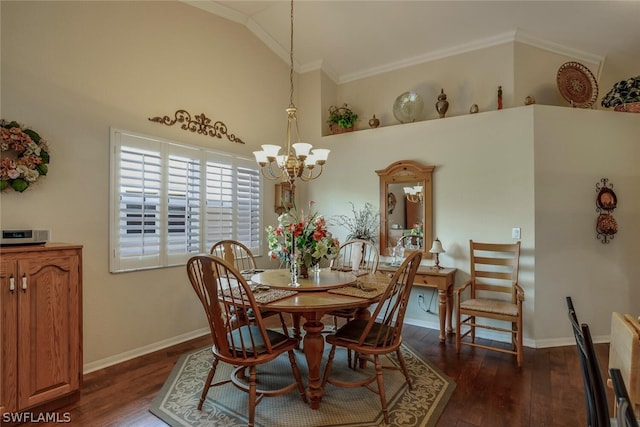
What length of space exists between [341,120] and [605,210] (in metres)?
3.28

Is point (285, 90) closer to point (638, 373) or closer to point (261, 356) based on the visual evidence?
point (261, 356)

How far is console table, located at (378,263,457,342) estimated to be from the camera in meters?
3.55

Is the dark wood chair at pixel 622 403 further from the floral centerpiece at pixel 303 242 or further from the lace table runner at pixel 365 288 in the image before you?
the floral centerpiece at pixel 303 242

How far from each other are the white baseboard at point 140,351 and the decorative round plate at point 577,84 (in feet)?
16.5

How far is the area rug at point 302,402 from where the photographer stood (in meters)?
2.16

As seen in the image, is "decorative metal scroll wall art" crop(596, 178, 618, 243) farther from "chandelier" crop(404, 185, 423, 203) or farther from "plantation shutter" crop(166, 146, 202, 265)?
"plantation shutter" crop(166, 146, 202, 265)

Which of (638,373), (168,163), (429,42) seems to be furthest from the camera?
(429,42)

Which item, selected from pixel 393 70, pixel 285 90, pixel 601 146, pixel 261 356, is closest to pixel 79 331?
pixel 261 356

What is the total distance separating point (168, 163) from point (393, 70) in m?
3.32

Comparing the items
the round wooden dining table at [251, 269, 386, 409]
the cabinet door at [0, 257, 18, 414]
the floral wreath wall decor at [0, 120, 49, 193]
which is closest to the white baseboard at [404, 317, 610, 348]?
the round wooden dining table at [251, 269, 386, 409]

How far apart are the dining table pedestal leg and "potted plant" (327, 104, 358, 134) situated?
10.6 feet

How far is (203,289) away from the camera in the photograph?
2127 millimetres

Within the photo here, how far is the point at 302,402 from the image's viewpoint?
2361mm

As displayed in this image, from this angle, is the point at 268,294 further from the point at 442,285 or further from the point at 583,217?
the point at 583,217
